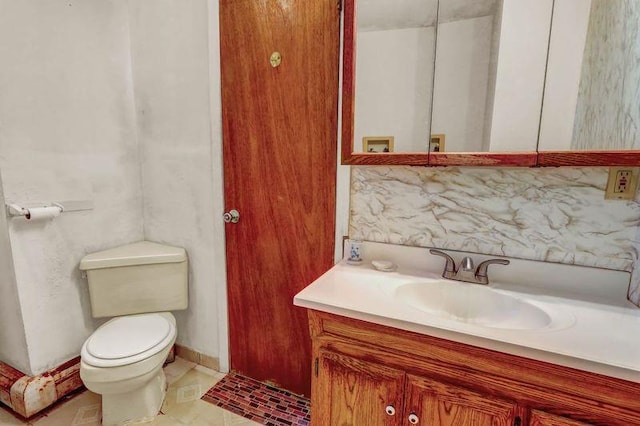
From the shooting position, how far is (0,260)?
5.04ft

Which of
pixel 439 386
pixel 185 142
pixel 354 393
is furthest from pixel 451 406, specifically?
pixel 185 142

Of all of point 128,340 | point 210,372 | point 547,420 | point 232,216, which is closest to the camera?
point 547,420

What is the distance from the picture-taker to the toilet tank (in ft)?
5.58

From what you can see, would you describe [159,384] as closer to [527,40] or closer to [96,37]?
[96,37]

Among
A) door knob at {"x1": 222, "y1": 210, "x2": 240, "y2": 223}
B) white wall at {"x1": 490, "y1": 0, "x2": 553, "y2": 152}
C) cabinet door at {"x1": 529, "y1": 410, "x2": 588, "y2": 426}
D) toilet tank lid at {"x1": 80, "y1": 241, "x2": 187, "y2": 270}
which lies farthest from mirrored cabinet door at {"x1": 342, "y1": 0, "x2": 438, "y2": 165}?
toilet tank lid at {"x1": 80, "y1": 241, "x2": 187, "y2": 270}

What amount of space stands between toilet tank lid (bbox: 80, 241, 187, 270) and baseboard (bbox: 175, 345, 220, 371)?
0.63 m

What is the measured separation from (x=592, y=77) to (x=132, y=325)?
2178 millimetres

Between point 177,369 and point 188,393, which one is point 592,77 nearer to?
point 188,393

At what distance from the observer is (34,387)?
5.04 feet

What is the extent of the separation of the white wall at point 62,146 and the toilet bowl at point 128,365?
35 centimetres

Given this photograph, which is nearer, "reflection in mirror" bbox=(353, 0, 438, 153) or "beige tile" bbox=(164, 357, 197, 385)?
"reflection in mirror" bbox=(353, 0, 438, 153)

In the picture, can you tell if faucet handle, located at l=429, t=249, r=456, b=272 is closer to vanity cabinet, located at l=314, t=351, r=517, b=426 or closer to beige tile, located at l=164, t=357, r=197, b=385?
vanity cabinet, located at l=314, t=351, r=517, b=426

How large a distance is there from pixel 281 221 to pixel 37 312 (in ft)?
4.25

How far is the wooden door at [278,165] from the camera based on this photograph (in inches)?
56.5
